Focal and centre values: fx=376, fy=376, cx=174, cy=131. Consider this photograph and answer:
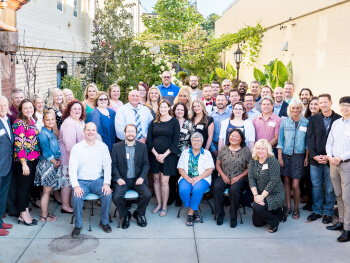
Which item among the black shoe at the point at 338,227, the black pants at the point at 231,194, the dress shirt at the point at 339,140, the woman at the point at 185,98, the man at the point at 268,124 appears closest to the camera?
the dress shirt at the point at 339,140

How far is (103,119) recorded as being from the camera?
6.44 metres

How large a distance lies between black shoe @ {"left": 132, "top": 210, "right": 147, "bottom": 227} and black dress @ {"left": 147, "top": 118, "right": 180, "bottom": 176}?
0.80 metres

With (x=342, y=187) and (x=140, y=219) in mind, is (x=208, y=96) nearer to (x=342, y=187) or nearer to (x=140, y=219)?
(x=140, y=219)

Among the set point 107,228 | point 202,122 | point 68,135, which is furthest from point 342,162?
point 68,135

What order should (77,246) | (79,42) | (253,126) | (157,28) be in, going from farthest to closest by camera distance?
(157,28)
(79,42)
(253,126)
(77,246)

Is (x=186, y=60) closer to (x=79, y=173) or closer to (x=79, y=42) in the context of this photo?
(x=79, y=42)

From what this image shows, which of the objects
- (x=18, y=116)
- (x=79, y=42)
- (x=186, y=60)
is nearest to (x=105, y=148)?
(x=18, y=116)

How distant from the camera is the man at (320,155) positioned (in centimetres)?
570

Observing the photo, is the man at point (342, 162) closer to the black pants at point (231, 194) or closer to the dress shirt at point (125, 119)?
the black pants at point (231, 194)

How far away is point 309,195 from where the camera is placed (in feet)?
20.8

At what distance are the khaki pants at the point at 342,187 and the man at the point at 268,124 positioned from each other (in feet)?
3.65

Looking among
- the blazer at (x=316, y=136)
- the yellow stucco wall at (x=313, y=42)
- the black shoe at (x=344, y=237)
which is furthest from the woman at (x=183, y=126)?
the yellow stucco wall at (x=313, y=42)

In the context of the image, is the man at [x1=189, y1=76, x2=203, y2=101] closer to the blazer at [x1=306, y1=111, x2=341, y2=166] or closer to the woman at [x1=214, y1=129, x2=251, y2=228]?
the woman at [x1=214, y1=129, x2=251, y2=228]

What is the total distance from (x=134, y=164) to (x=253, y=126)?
6.84 feet
